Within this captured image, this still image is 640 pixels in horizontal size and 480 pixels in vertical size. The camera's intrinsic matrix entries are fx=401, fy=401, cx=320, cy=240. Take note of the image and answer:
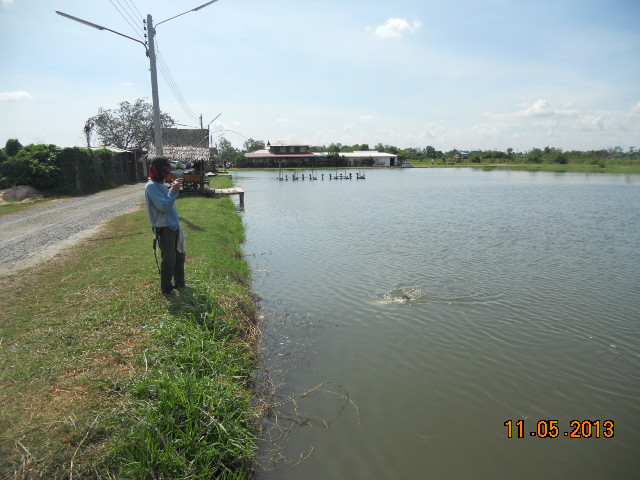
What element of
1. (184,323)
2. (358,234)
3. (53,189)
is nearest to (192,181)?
(53,189)

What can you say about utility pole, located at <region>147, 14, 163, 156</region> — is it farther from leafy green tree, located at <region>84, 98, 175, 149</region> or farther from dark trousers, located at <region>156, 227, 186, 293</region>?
leafy green tree, located at <region>84, 98, 175, 149</region>

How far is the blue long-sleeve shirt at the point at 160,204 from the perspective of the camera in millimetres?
5477

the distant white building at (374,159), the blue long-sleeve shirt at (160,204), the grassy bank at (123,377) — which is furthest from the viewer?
the distant white building at (374,159)

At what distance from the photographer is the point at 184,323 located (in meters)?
5.20

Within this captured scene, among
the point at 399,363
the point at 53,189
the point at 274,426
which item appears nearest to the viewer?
the point at 274,426

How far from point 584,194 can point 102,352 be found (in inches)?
1278

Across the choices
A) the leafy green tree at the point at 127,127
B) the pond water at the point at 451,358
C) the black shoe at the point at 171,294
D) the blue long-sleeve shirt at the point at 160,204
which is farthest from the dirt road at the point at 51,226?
the leafy green tree at the point at 127,127

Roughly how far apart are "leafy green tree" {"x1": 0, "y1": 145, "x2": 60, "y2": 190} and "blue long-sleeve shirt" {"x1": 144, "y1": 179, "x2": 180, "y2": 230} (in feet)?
59.6

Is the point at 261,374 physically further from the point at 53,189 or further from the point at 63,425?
the point at 53,189

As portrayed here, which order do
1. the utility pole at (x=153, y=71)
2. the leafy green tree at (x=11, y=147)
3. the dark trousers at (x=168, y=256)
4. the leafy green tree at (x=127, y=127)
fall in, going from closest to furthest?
the dark trousers at (x=168, y=256) → the utility pole at (x=153, y=71) → the leafy green tree at (x=11, y=147) → the leafy green tree at (x=127, y=127)

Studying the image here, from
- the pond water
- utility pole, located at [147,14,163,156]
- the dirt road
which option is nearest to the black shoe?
the pond water

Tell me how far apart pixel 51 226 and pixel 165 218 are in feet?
28.8

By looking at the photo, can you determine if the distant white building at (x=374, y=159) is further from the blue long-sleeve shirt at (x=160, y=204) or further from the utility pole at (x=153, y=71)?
the blue long-sleeve shirt at (x=160, y=204)

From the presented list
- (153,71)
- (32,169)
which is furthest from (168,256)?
(32,169)
